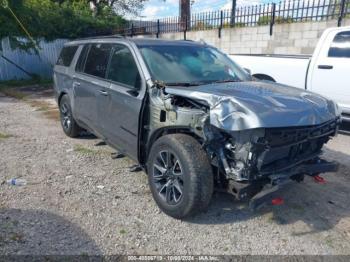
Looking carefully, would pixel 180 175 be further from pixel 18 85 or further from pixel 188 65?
pixel 18 85

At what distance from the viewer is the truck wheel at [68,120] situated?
5.91m

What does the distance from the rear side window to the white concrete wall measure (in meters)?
6.92

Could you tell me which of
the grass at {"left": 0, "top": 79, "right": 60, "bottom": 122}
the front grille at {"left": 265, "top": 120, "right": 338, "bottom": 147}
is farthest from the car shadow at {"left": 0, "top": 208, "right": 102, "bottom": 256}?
the grass at {"left": 0, "top": 79, "right": 60, "bottom": 122}

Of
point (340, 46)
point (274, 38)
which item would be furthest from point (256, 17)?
point (340, 46)

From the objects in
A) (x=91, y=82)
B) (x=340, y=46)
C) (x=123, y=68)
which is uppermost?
(x=340, y=46)

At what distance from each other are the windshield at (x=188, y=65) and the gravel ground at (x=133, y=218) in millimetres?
1407

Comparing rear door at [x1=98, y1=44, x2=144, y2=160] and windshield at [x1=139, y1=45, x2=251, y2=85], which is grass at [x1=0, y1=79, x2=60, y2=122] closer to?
rear door at [x1=98, y1=44, x2=144, y2=160]

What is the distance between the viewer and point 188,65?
4.11m

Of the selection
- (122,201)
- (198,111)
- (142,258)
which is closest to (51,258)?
(142,258)

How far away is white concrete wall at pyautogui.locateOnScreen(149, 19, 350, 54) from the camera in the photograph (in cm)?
964

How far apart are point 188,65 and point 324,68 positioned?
11.4 ft

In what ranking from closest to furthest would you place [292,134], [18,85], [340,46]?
1. [292,134]
2. [340,46]
3. [18,85]

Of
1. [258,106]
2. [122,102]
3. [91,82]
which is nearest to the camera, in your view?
[258,106]

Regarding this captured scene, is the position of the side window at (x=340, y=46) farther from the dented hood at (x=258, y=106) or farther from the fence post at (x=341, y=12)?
the fence post at (x=341, y=12)
